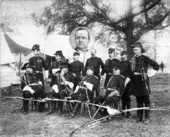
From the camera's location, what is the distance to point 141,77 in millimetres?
5648

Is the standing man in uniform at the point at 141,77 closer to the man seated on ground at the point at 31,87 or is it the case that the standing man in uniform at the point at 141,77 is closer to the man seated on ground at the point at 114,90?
the man seated on ground at the point at 114,90

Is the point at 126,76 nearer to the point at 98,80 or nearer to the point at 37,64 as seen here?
the point at 98,80

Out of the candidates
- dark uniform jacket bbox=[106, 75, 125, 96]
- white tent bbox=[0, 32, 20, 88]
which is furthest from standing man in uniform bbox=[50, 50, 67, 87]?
white tent bbox=[0, 32, 20, 88]

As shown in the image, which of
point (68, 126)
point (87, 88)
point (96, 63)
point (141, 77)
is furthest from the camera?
point (96, 63)

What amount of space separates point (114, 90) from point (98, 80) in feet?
2.43

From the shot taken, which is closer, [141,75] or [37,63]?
[141,75]

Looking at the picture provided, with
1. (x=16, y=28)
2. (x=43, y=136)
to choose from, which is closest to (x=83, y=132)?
(x=43, y=136)

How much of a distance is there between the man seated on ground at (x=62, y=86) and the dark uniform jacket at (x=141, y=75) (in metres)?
1.88

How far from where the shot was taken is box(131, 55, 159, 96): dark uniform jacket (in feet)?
18.3

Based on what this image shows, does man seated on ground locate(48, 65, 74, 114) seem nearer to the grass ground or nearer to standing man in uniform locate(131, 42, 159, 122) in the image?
the grass ground

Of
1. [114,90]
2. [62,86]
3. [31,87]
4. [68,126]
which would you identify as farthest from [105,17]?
[68,126]

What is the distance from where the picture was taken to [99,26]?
35.0ft

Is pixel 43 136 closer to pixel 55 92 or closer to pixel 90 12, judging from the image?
pixel 55 92

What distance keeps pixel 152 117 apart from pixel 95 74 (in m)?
2.10
